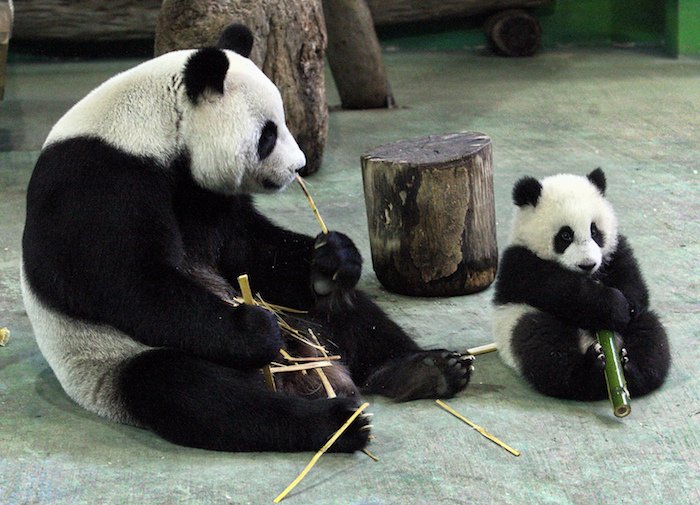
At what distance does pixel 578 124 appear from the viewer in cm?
729

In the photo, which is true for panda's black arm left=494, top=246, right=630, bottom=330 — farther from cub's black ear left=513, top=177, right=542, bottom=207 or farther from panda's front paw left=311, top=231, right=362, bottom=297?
panda's front paw left=311, top=231, right=362, bottom=297

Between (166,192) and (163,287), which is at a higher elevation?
(166,192)

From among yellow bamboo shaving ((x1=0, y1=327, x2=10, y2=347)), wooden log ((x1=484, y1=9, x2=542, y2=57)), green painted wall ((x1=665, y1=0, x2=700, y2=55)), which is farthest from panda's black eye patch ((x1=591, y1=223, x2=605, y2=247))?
wooden log ((x1=484, y1=9, x2=542, y2=57))

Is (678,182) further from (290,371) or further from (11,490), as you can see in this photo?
(11,490)

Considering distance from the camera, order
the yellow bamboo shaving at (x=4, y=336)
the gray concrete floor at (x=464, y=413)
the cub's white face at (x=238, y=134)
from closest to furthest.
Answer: the gray concrete floor at (x=464, y=413) < the cub's white face at (x=238, y=134) < the yellow bamboo shaving at (x=4, y=336)

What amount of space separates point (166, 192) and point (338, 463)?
92 centimetres

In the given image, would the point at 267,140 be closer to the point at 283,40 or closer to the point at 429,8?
the point at 283,40

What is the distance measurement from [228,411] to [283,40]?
11.5ft

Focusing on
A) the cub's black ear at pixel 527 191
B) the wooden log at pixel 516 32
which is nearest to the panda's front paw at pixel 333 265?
the cub's black ear at pixel 527 191

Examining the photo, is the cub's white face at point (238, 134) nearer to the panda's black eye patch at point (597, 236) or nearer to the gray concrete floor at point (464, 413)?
the gray concrete floor at point (464, 413)

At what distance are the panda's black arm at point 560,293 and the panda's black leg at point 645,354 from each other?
0.10 meters

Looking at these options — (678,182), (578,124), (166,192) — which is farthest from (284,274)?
(578,124)

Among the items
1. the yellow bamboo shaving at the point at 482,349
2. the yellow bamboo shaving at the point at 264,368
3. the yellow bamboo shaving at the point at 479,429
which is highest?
the yellow bamboo shaving at the point at 264,368

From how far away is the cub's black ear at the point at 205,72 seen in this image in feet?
9.46
